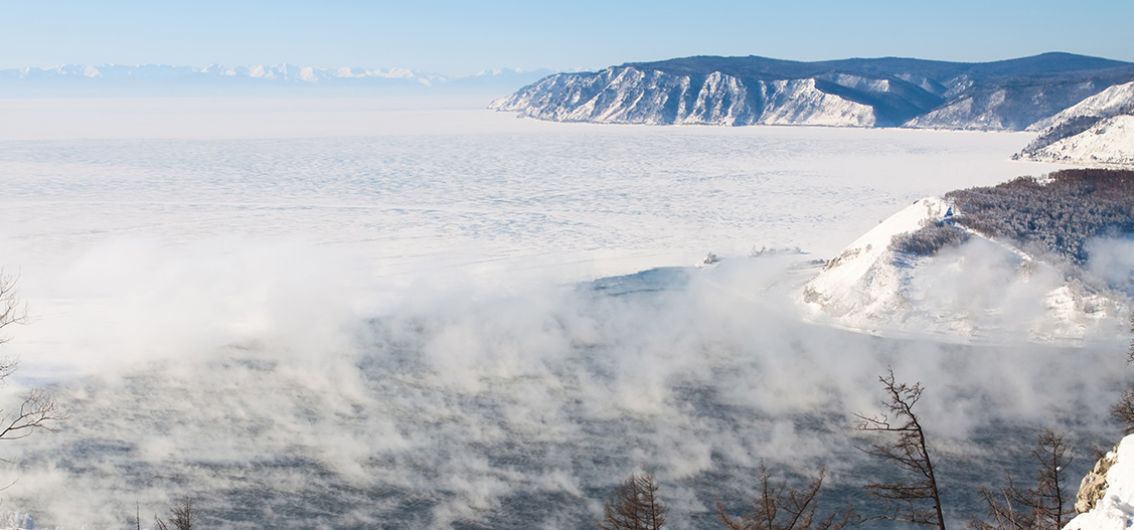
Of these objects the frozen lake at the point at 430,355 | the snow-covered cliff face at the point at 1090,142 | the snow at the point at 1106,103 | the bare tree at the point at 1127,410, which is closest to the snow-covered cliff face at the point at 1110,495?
the bare tree at the point at 1127,410

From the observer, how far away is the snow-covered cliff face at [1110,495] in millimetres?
11648

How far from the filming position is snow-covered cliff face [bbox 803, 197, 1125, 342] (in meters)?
43.3

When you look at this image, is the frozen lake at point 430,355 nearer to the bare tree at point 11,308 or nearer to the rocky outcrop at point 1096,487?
the bare tree at point 11,308

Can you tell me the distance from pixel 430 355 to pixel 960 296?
24.3 metres

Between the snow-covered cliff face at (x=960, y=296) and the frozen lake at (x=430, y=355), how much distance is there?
96.0 inches

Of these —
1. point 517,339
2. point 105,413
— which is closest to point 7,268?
point 105,413

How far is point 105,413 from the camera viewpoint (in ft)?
107

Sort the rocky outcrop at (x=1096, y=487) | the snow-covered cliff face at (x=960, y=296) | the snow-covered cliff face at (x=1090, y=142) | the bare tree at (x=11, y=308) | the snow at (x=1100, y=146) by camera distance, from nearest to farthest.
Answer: the rocky outcrop at (x=1096, y=487) < the bare tree at (x=11, y=308) < the snow-covered cliff face at (x=960, y=296) < the snow at (x=1100, y=146) < the snow-covered cliff face at (x=1090, y=142)

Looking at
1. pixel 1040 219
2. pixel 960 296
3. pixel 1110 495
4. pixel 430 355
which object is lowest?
pixel 430 355

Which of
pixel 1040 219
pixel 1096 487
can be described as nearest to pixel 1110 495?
pixel 1096 487

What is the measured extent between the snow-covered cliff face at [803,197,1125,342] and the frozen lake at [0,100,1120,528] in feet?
8.00

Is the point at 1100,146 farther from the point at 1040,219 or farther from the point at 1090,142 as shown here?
the point at 1040,219

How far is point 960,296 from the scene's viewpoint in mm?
46062

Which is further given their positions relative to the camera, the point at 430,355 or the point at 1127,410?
the point at 430,355
